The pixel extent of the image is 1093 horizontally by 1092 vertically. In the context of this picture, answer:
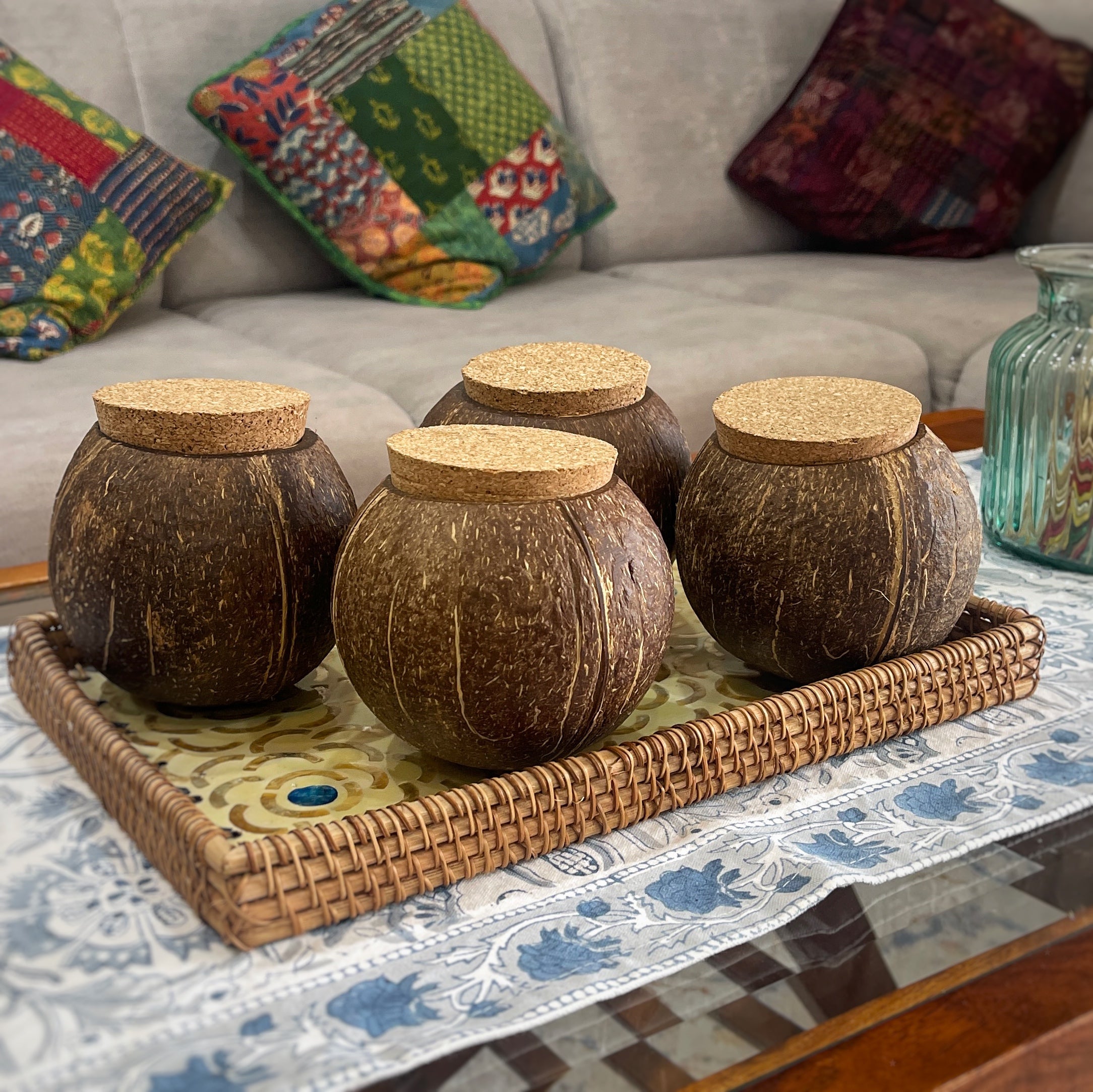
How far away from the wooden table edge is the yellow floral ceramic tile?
0.21m

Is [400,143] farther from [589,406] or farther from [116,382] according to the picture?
[589,406]

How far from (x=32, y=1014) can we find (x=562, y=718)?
26 centimetres

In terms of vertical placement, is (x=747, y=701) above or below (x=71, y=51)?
below

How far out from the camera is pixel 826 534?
669mm

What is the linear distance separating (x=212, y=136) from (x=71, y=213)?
1.26ft

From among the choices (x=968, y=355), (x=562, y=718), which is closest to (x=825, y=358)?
(x=968, y=355)

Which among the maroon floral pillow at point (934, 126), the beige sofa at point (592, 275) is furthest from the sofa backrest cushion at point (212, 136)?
the maroon floral pillow at point (934, 126)

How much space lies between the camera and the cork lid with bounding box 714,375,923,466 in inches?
26.6

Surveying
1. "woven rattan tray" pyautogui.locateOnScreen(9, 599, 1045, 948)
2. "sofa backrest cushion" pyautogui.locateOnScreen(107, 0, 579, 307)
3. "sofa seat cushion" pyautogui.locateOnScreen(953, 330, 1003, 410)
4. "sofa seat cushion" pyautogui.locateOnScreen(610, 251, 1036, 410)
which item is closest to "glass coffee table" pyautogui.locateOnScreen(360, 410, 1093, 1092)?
"woven rattan tray" pyautogui.locateOnScreen(9, 599, 1045, 948)

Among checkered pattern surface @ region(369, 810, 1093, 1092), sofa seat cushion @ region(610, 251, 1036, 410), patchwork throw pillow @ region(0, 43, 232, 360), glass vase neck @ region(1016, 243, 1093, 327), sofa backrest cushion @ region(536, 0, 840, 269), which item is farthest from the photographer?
sofa backrest cushion @ region(536, 0, 840, 269)

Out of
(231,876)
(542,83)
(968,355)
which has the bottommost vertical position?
(968,355)

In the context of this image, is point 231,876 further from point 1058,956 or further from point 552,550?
point 1058,956

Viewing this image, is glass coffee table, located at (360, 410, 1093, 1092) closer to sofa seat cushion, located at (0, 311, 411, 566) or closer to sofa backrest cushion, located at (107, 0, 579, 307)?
sofa seat cushion, located at (0, 311, 411, 566)

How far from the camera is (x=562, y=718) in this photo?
1.96 feet
